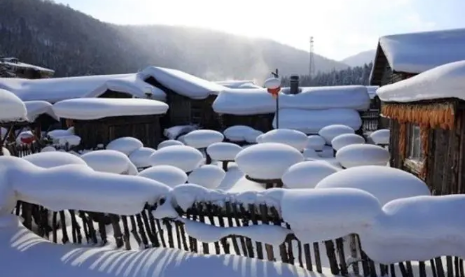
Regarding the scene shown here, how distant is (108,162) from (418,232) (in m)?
8.18

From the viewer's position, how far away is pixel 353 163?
10.5m

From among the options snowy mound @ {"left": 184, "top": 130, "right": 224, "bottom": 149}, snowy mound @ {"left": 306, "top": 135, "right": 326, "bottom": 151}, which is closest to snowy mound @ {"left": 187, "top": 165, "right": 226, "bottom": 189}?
snowy mound @ {"left": 184, "top": 130, "right": 224, "bottom": 149}

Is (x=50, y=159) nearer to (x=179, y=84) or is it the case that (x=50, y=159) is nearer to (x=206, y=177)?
(x=206, y=177)

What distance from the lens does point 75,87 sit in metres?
26.4

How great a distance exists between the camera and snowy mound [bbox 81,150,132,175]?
991 cm

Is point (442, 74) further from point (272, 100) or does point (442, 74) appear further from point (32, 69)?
point (32, 69)

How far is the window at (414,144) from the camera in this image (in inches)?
328

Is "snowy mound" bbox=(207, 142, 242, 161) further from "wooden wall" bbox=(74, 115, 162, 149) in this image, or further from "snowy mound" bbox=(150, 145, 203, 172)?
"wooden wall" bbox=(74, 115, 162, 149)

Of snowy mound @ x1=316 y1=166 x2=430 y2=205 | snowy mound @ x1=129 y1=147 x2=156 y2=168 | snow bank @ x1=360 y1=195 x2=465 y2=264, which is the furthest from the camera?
snowy mound @ x1=129 y1=147 x2=156 y2=168

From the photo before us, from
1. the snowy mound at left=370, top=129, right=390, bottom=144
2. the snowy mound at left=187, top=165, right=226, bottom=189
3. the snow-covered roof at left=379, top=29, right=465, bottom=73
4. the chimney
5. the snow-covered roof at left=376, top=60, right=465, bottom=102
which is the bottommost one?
the snowy mound at left=187, top=165, right=226, bottom=189

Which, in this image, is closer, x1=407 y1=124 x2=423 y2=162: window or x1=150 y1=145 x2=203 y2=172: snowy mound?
x1=407 y1=124 x2=423 y2=162: window

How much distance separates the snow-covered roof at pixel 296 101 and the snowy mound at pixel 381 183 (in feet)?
54.5

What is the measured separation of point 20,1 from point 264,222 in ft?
331

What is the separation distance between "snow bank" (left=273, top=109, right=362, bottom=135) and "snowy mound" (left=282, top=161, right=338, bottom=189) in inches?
494
